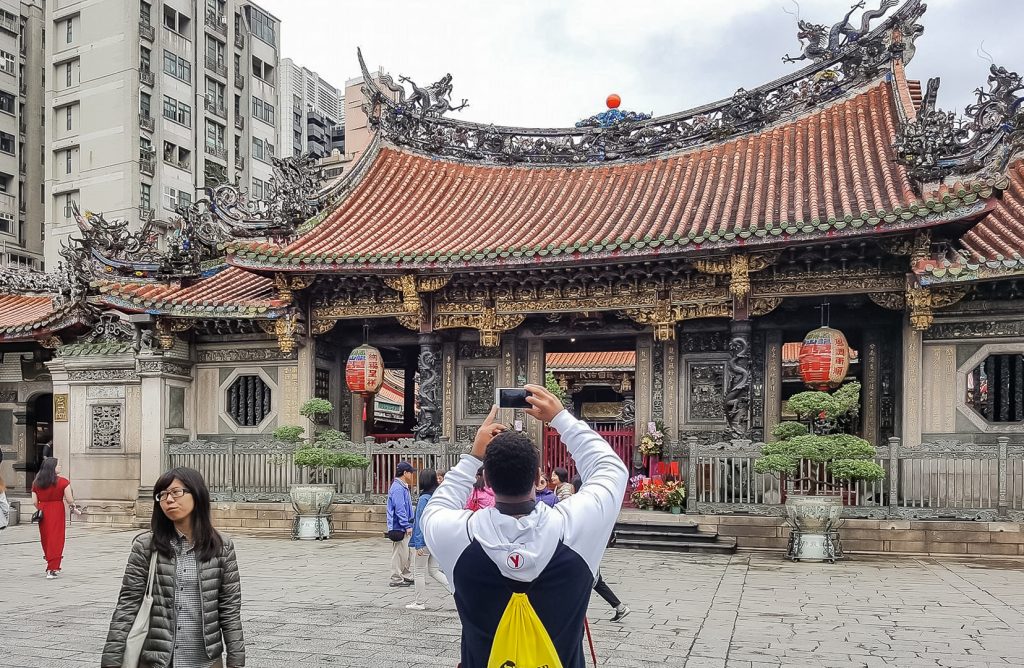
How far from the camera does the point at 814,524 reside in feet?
36.9

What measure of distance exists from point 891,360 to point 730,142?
15.7ft

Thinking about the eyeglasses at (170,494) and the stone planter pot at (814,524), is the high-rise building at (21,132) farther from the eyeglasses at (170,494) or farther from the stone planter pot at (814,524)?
the eyeglasses at (170,494)

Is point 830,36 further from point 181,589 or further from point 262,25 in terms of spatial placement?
point 262,25

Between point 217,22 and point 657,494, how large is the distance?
121ft

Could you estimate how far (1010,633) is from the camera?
7.00 meters

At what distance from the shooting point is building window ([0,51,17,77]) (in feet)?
→ 128

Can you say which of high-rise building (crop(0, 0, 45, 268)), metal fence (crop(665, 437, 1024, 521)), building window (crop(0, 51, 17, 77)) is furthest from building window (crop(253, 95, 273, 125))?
metal fence (crop(665, 437, 1024, 521))

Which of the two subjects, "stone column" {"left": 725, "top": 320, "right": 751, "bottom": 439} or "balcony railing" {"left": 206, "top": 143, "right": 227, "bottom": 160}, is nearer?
"stone column" {"left": 725, "top": 320, "right": 751, "bottom": 439}

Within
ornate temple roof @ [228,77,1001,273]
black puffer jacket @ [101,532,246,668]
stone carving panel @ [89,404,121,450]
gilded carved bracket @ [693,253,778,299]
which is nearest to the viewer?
black puffer jacket @ [101,532,246,668]

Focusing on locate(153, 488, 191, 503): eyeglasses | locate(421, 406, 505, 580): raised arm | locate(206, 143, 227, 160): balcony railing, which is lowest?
locate(153, 488, 191, 503): eyeglasses

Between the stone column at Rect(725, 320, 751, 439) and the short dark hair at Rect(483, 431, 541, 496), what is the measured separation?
Answer: 1120 cm

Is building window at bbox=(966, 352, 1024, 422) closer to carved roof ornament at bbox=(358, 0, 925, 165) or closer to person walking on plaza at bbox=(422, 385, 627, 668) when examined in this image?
carved roof ornament at bbox=(358, 0, 925, 165)

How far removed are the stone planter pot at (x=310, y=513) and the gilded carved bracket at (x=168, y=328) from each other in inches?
164

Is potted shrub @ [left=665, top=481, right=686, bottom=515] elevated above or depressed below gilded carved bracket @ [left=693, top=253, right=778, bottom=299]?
below
